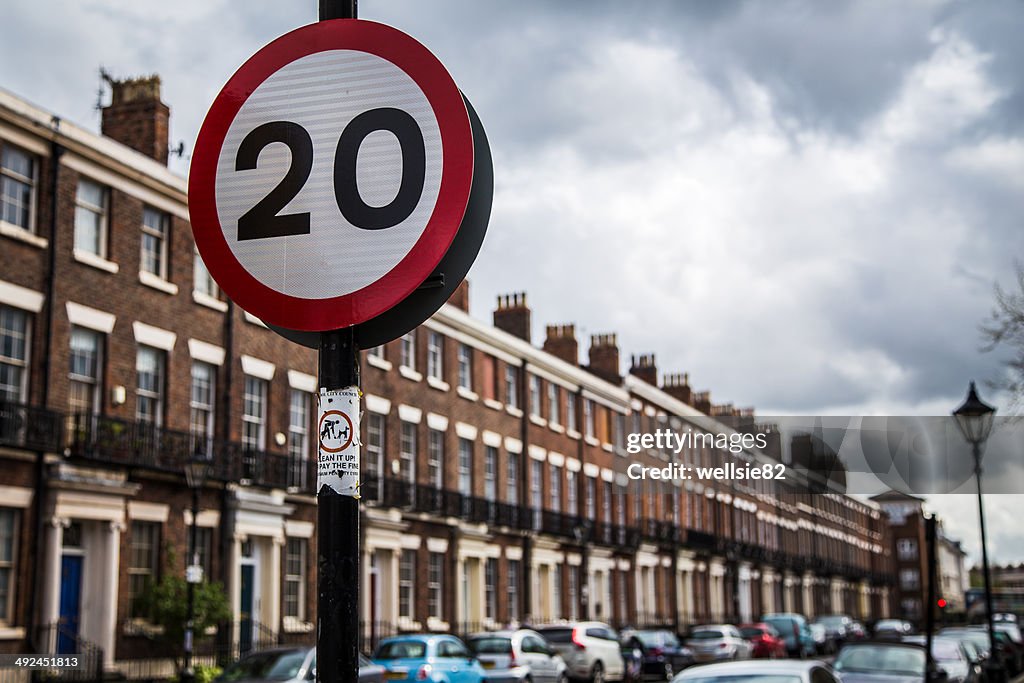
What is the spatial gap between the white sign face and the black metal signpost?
0.60 ft

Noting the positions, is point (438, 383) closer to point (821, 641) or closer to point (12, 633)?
point (12, 633)

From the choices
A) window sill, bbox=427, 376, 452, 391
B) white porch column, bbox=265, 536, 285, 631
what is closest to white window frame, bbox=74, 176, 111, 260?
white porch column, bbox=265, 536, 285, 631

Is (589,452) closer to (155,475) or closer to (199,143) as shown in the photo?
(155,475)

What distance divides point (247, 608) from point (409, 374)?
10.8 m

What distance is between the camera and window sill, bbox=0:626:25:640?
76.7 feet

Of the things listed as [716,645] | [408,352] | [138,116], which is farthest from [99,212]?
[716,645]

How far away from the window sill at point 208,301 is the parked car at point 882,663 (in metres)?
17.6

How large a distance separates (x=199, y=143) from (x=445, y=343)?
38.9 meters

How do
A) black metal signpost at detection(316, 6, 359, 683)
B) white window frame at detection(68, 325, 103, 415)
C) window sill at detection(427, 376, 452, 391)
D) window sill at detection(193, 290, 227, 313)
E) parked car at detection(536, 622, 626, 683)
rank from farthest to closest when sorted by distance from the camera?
window sill at detection(427, 376, 452, 391) → parked car at detection(536, 622, 626, 683) → window sill at detection(193, 290, 227, 313) → white window frame at detection(68, 325, 103, 415) → black metal signpost at detection(316, 6, 359, 683)

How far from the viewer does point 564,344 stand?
5622cm

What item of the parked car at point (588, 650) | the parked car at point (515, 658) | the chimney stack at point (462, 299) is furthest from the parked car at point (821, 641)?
the parked car at point (515, 658)

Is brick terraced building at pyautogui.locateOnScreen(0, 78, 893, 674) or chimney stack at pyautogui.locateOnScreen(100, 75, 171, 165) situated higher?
chimney stack at pyautogui.locateOnScreen(100, 75, 171, 165)

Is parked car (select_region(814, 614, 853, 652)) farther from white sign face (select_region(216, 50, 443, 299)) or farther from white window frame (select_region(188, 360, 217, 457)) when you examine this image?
white sign face (select_region(216, 50, 443, 299))

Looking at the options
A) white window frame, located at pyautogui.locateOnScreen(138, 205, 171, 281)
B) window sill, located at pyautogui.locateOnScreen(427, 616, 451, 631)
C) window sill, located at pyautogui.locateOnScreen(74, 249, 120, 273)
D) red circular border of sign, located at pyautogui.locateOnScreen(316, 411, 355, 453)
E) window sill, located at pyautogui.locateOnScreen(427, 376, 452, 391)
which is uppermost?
white window frame, located at pyautogui.locateOnScreen(138, 205, 171, 281)
